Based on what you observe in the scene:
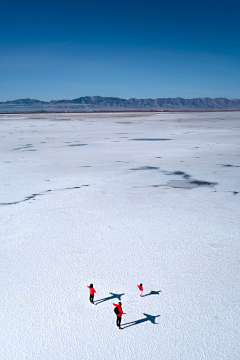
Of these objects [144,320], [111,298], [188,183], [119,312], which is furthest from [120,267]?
[188,183]

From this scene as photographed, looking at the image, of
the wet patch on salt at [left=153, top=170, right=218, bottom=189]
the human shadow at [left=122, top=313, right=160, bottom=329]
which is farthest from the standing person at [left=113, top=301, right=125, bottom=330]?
the wet patch on salt at [left=153, top=170, right=218, bottom=189]

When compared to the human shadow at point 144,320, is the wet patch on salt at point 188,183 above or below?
above

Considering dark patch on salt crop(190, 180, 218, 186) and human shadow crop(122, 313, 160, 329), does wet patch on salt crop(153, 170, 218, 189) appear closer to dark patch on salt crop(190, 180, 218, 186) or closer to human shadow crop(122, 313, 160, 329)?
dark patch on salt crop(190, 180, 218, 186)

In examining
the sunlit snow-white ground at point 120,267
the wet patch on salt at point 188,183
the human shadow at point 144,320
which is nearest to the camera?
the sunlit snow-white ground at point 120,267

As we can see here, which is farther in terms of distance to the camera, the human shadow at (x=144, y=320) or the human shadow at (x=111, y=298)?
the human shadow at (x=111, y=298)

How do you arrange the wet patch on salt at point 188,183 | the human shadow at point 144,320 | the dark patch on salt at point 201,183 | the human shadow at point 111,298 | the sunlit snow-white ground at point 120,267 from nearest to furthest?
A: the sunlit snow-white ground at point 120,267 → the human shadow at point 144,320 → the human shadow at point 111,298 → the wet patch on salt at point 188,183 → the dark patch on salt at point 201,183

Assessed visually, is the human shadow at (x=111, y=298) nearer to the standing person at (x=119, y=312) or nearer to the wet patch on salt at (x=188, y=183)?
the standing person at (x=119, y=312)

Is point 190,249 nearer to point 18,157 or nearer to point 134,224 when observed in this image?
point 134,224

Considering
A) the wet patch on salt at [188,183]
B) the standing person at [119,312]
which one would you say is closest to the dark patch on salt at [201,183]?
the wet patch on salt at [188,183]

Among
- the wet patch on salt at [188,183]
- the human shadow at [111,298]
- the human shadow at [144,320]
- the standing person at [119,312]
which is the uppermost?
the wet patch on salt at [188,183]
